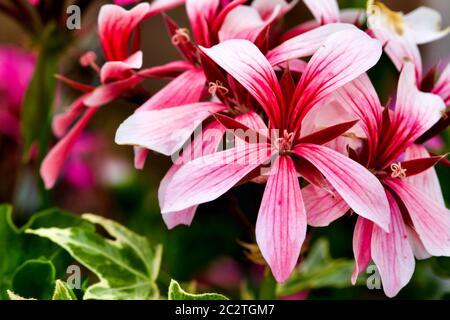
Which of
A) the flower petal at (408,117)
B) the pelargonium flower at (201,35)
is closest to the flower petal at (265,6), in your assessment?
the pelargonium flower at (201,35)

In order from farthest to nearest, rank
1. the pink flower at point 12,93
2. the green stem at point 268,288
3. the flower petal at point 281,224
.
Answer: the pink flower at point 12,93 → the green stem at point 268,288 → the flower petal at point 281,224

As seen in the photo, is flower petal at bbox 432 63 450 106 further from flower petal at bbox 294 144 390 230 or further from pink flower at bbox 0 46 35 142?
pink flower at bbox 0 46 35 142

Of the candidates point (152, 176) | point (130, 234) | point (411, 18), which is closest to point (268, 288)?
point (130, 234)

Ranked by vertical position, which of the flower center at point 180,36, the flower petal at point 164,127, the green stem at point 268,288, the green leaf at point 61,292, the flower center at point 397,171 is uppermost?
the flower center at point 180,36

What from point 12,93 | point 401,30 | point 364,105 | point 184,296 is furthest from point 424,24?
point 12,93

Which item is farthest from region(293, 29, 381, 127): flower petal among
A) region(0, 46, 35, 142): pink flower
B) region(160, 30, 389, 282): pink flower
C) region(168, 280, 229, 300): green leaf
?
region(0, 46, 35, 142): pink flower

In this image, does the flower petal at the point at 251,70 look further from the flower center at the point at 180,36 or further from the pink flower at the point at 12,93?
the pink flower at the point at 12,93

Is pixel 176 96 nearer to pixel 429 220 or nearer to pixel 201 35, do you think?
pixel 201 35
